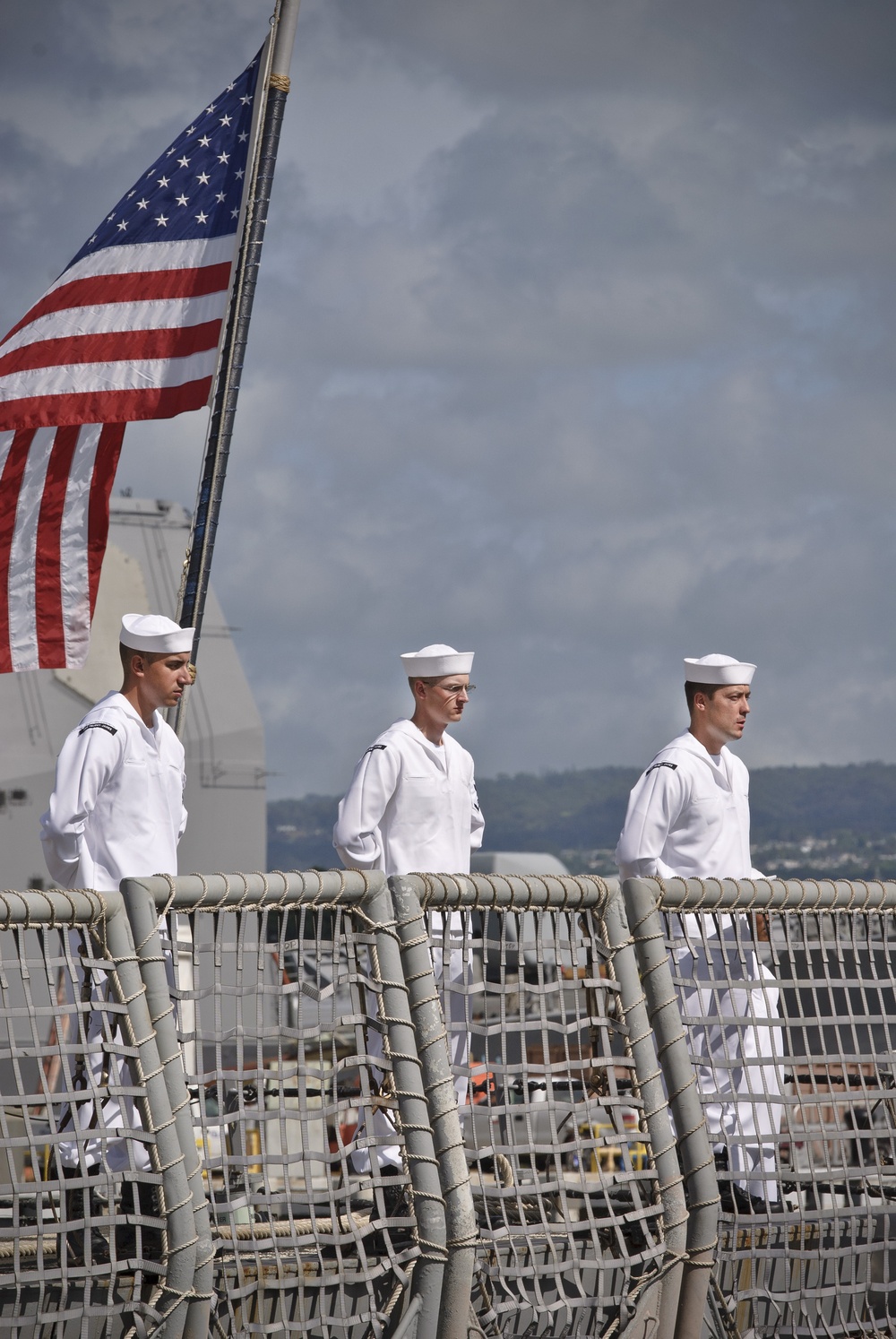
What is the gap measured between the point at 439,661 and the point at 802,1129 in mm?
2736

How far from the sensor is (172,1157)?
3.75m

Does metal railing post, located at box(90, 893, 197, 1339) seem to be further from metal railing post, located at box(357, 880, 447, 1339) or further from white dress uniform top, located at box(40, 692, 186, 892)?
white dress uniform top, located at box(40, 692, 186, 892)

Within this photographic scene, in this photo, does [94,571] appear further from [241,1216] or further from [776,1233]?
[776,1233]

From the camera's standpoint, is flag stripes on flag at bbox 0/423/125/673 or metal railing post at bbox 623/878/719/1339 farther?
flag stripes on flag at bbox 0/423/125/673

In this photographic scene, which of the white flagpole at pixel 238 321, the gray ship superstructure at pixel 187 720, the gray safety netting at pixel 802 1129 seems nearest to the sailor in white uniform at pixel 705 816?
the gray safety netting at pixel 802 1129

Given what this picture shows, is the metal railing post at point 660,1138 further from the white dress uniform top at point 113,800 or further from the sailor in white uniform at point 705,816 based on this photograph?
the white dress uniform top at point 113,800

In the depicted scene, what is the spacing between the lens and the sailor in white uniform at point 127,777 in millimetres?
5629

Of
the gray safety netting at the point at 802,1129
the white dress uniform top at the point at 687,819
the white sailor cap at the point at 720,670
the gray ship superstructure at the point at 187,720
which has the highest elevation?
the gray ship superstructure at the point at 187,720

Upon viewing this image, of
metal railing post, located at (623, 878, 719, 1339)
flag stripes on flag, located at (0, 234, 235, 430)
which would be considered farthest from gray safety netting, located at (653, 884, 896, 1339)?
flag stripes on flag, located at (0, 234, 235, 430)

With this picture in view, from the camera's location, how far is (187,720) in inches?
1153

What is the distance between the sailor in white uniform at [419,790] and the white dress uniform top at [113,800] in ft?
2.80

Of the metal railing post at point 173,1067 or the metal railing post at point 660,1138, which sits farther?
the metal railing post at point 660,1138

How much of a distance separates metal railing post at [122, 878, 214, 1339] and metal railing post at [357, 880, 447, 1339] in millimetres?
524

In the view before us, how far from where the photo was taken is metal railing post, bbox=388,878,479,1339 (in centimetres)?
402
